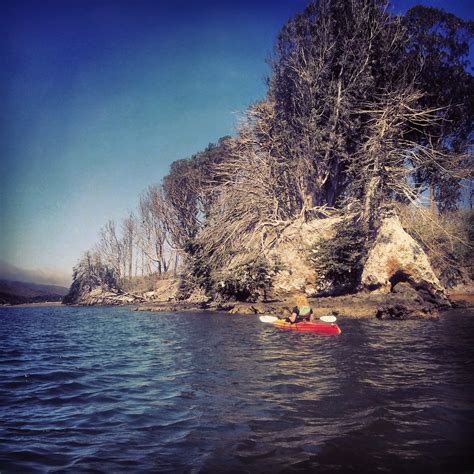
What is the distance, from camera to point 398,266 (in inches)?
809

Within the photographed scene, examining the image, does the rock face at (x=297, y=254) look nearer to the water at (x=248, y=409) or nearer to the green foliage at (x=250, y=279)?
the green foliage at (x=250, y=279)

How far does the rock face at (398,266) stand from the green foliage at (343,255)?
786mm

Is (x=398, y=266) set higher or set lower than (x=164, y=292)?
higher

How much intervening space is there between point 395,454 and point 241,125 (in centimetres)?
2498

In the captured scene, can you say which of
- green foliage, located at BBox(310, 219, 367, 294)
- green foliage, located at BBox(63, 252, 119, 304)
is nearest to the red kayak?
green foliage, located at BBox(310, 219, 367, 294)

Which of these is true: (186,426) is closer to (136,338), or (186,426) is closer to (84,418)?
(84,418)

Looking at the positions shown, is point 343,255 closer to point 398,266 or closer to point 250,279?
point 398,266

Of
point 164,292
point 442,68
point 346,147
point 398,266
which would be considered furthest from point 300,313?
point 164,292

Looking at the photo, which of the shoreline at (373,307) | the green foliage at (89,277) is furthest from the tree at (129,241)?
the shoreline at (373,307)

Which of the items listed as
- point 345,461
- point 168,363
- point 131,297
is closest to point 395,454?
point 345,461

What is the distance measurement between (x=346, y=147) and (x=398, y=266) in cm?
827

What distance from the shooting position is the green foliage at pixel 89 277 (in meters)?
53.3

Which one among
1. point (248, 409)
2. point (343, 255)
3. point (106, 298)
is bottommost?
point (248, 409)

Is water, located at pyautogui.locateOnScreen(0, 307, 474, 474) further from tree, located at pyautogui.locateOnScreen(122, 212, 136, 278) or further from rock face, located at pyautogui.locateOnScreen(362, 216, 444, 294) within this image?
tree, located at pyautogui.locateOnScreen(122, 212, 136, 278)
